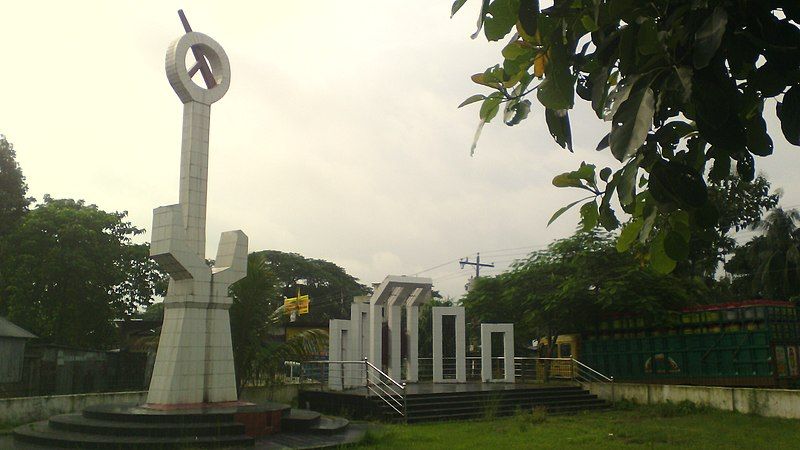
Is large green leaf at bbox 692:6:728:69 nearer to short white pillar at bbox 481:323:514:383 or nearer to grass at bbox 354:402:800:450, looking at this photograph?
grass at bbox 354:402:800:450

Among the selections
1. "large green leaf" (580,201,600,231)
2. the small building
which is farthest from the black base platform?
"large green leaf" (580,201,600,231)

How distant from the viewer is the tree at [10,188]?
85.3 feet

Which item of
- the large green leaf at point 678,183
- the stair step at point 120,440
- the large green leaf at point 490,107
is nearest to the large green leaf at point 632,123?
the large green leaf at point 678,183

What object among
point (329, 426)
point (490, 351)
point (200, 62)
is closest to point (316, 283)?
point (490, 351)

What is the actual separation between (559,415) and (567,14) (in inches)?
608

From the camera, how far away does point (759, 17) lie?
1850mm

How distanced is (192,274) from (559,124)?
1158 centimetres

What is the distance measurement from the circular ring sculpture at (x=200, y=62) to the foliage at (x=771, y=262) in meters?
23.3

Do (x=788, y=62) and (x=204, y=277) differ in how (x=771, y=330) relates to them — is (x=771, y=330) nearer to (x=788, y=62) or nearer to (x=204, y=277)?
(x=204, y=277)

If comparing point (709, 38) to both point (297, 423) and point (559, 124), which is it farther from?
point (297, 423)

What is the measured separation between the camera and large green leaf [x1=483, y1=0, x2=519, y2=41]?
2094 millimetres

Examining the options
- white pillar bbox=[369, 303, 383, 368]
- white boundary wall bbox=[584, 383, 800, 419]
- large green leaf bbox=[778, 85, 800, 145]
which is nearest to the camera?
large green leaf bbox=[778, 85, 800, 145]

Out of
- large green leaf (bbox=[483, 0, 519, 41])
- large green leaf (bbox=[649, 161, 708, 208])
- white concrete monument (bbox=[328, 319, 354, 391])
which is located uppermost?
large green leaf (bbox=[483, 0, 519, 41])

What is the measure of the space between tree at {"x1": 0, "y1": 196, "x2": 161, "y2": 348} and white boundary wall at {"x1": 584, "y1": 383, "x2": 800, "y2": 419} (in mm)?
17218
